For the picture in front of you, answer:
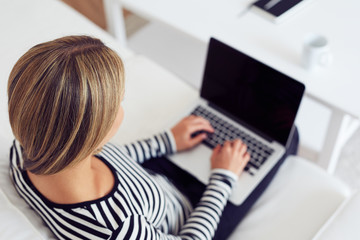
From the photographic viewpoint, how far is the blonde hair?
0.61 metres

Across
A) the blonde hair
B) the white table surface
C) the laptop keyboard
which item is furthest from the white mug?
the blonde hair

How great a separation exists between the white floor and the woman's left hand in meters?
0.52

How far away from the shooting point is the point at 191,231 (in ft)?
3.02

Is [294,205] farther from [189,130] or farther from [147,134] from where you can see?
[147,134]

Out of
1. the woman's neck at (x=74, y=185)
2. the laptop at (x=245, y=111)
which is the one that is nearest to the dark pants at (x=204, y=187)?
the laptop at (x=245, y=111)

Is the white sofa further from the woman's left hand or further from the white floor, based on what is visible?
the white floor

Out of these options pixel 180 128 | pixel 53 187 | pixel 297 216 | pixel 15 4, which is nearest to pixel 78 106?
pixel 53 187

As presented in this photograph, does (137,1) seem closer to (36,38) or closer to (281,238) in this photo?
(36,38)

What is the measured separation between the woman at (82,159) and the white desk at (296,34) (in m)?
0.39

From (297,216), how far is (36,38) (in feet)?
3.01

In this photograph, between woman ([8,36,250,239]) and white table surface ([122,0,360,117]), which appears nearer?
woman ([8,36,250,239])

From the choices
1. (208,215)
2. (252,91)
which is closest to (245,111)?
(252,91)

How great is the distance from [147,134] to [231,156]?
0.28 meters

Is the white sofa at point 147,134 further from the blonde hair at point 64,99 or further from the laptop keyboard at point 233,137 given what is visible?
the blonde hair at point 64,99
